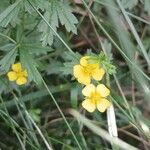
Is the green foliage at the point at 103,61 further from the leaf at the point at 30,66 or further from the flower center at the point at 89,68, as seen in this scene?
the leaf at the point at 30,66

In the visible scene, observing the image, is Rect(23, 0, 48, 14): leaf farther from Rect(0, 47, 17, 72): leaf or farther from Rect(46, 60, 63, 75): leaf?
Rect(46, 60, 63, 75): leaf

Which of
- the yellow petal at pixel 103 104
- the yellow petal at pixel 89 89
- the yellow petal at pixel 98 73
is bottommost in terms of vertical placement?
the yellow petal at pixel 103 104

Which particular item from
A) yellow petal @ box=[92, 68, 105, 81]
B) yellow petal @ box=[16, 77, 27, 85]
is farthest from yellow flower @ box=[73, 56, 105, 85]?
yellow petal @ box=[16, 77, 27, 85]

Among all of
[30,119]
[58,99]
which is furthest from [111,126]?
[58,99]

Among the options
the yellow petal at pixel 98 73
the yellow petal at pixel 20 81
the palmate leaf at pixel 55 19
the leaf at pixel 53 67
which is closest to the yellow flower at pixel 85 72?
the yellow petal at pixel 98 73

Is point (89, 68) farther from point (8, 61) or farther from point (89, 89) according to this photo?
point (8, 61)

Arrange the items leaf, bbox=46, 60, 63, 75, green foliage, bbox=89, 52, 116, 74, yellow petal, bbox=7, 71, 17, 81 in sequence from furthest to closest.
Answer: leaf, bbox=46, 60, 63, 75
yellow petal, bbox=7, 71, 17, 81
green foliage, bbox=89, 52, 116, 74

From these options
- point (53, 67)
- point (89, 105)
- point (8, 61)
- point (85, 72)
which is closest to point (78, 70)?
point (85, 72)
